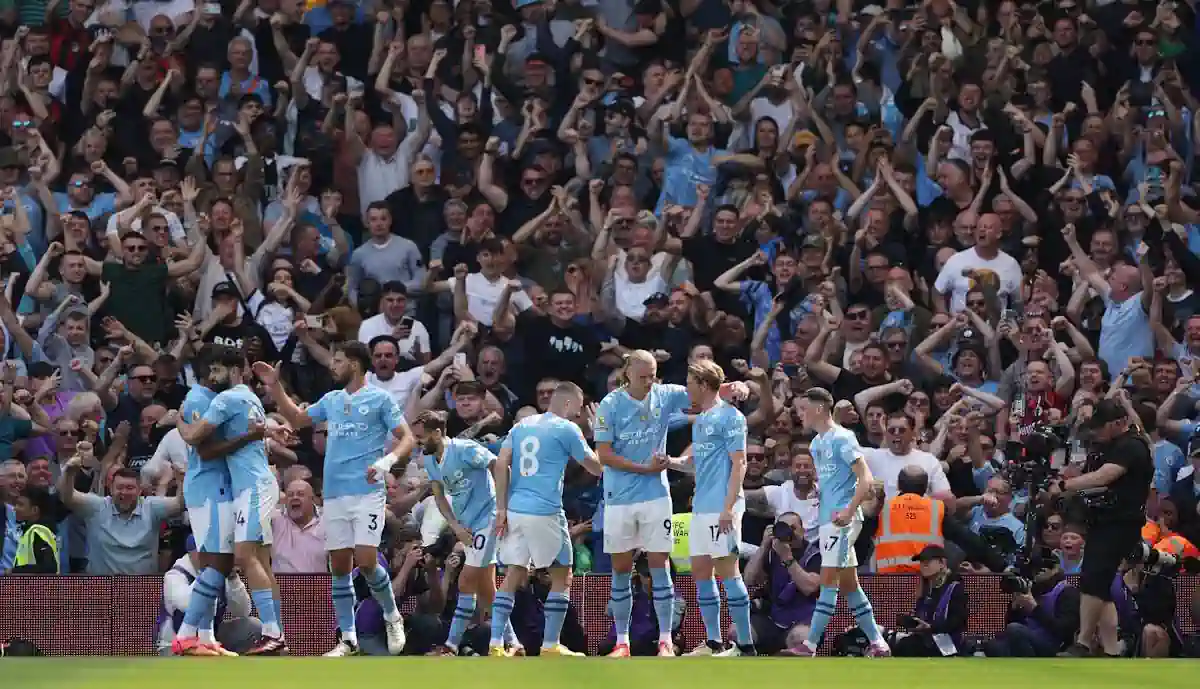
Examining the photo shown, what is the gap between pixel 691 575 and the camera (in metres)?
16.3

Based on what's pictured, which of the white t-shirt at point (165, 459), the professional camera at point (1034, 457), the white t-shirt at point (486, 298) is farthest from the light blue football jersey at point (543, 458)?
the white t-shirt at point (486, 298)

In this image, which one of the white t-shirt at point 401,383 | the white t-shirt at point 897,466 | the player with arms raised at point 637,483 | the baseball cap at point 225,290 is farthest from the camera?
the baseball cap at point 225,290

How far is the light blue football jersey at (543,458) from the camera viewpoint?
15.1 m

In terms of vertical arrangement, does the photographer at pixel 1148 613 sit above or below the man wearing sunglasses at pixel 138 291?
below

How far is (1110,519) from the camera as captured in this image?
49.8 feet

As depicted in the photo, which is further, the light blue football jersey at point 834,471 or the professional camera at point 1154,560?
the professional camera at point 1154,560

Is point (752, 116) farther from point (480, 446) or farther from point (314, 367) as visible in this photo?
point (480, 446)

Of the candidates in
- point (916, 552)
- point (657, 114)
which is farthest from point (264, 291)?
point (916, 552)

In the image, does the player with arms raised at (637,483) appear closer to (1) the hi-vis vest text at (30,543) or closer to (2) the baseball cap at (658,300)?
(2) the baseball cap at (658,300)

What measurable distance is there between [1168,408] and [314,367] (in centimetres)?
751

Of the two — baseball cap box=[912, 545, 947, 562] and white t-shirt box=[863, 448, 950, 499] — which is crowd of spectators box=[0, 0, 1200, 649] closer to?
white t-shirt box=[863, 448, 950, 499]

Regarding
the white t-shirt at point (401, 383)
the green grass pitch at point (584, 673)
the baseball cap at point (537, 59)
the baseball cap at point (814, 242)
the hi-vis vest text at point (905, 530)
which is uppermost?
the baseball cap at point (537, 59)

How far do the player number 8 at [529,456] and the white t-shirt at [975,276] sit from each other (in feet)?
18.8

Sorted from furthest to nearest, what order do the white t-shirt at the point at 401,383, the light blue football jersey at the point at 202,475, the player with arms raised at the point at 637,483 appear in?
the white t-shirt at the point at 401,383 < the player with arms raised at the point at 637,483 < the light blue football jersey at the point at 202,475
